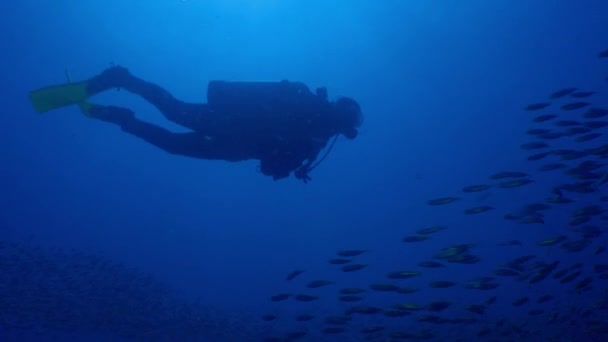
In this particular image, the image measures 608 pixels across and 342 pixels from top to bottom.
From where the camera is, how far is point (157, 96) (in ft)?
23.6

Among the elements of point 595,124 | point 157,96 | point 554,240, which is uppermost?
point 595,124

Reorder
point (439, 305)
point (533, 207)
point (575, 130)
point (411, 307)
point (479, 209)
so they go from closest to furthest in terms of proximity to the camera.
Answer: point (439, 305) → point (411, 307) → point (479, 209) → point (575, 130) → point (533, 207)

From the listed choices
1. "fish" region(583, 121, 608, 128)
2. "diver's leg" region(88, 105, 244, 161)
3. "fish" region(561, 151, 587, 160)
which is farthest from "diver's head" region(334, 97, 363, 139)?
"fish" region(583, 121, 608, 128)

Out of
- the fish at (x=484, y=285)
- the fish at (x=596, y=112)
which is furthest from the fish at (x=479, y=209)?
the fish at (x=596, y=112)

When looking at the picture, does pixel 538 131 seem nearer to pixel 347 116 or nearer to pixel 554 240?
pixel 554 240

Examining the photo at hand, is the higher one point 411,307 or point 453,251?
point 453,251

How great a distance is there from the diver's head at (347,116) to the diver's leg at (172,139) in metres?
1.66

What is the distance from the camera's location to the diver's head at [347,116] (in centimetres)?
720

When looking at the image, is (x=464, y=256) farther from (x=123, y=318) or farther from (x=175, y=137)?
(x=123, y=318)

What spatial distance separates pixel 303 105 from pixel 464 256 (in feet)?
15.2

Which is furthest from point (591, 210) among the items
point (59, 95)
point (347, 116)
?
point (59, 95)

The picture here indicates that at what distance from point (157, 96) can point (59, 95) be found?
Answer: 1776 mm

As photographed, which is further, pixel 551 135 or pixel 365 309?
pixel 551 135

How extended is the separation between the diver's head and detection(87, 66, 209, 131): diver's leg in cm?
201
